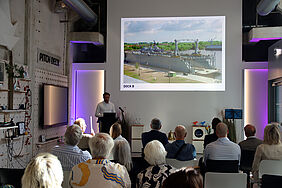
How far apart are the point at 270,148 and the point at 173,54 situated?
5003mm

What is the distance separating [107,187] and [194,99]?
6.26m

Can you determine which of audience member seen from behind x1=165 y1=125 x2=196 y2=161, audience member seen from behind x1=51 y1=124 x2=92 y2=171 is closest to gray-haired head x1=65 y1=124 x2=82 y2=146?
audience member seen from behind x1=51 y1=124 x2=92 y2=171

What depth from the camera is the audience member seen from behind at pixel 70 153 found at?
3.73m

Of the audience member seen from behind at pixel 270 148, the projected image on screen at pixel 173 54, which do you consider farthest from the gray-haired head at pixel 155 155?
the projected image on screen at pixel 173 54

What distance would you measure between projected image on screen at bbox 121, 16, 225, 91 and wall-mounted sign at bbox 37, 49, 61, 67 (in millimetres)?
1721

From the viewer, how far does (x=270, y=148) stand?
427 centimetres

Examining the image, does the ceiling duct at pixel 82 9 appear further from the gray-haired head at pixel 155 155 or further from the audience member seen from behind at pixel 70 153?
the gray-haired head at pixel 155 155

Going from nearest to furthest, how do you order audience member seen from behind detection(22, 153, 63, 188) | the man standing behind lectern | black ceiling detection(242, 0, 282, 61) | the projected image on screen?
audience member seen from behind detection(22, 153, 63, 188) → the man standing behind lectern → the projected image on screen → black ceiling detection(242, 0, 282, 61)

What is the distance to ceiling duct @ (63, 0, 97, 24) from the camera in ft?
24.1

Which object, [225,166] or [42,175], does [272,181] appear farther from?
[42,175]

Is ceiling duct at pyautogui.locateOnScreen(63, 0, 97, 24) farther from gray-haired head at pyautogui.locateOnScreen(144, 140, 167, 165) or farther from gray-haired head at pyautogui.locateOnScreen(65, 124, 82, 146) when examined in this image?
gray-haired head at pyautogui.locateOnScreen(144, 140, 167, 165)

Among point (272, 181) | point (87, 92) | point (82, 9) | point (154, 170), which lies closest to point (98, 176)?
point (154, 170)

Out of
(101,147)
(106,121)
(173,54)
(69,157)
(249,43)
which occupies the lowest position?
(69,157)

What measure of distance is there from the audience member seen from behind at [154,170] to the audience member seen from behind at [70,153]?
3.11ft
